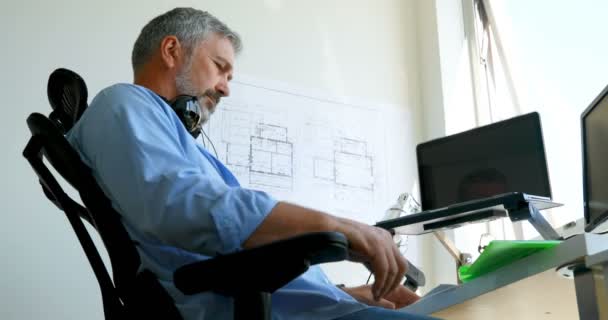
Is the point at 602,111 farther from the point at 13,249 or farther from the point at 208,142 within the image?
the point at 13,249

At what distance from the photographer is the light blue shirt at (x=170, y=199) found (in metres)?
0.90

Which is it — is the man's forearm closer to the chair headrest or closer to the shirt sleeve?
the shirt sleeve

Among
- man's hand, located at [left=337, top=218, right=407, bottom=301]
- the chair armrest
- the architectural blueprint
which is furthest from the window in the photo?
the chair armrest

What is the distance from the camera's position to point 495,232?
2.75 meters

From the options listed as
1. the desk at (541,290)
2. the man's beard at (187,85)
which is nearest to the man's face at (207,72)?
the man's beard at (187,85)

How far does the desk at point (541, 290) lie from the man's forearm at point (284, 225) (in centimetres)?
36

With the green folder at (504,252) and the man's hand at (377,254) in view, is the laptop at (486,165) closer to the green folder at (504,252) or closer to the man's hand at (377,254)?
the green folder at (504,252)

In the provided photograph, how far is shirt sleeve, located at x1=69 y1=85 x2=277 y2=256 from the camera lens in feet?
2.94

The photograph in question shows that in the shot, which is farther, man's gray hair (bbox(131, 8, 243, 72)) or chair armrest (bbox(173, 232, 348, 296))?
man's gray hair (bbox(131, 8, 243, 72))

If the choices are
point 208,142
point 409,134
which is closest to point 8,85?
point 208,142

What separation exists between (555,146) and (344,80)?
85 centimetres

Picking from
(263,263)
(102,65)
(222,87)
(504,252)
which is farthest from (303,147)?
(263,263)

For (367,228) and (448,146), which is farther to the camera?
(448,146)

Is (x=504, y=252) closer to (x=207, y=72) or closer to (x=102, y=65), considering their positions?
(x=207, y=72)
